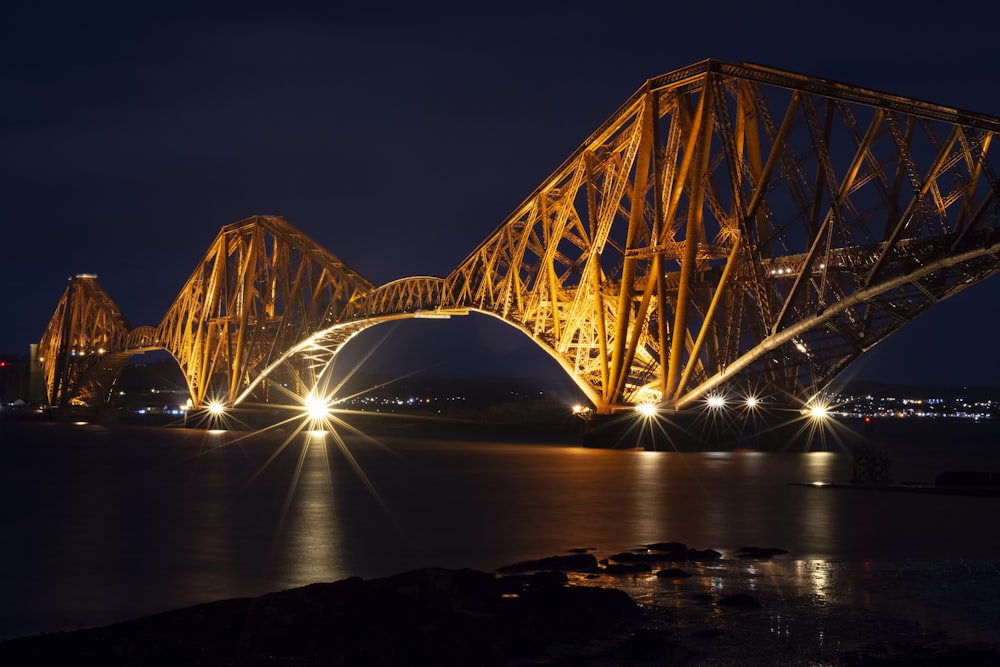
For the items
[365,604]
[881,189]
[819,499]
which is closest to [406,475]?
[819,499]

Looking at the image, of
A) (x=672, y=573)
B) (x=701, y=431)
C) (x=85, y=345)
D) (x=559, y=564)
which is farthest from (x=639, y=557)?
(x=85, y=345)

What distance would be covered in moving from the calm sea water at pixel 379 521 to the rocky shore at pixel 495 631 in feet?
6.67

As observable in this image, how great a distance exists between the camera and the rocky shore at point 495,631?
43.5 ft

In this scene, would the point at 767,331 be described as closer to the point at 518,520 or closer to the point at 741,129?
the point at 741,129

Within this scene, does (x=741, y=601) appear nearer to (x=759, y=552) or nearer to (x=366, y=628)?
(x=366, y=628)

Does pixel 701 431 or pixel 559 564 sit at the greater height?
pixel 701 431

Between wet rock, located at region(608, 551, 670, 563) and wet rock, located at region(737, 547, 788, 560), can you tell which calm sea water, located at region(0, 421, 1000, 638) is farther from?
wet rock, located at region(608, 551, 670, 563)

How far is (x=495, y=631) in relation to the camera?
14281 millimetres

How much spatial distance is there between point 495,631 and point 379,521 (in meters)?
13.6

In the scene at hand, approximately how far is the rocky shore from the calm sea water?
80.0 inches

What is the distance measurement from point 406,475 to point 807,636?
30888 millimetres

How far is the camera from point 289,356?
106 meters

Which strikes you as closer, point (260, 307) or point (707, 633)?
point (707, 633)

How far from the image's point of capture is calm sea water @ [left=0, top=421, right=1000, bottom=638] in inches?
756
